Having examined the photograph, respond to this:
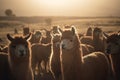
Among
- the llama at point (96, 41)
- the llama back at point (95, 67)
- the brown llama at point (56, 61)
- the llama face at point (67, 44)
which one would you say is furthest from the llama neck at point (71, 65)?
the llama at point (96, 41)

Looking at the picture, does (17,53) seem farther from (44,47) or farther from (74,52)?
(44,47)

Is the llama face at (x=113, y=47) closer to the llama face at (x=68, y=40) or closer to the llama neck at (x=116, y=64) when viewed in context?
the llama neck at (x=116, y=64)

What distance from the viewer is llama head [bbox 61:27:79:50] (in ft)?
28.8

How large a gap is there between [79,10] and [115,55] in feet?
511

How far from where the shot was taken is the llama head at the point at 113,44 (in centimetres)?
1007

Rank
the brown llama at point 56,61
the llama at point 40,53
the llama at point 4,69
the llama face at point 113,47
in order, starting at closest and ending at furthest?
1. the llama at point 4,69
2. the llama face at point 113,47
3. the brown llama at point 56,61
4. the llama at point 40,53

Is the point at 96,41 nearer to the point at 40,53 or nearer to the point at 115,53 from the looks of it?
Result: the point at 40,53

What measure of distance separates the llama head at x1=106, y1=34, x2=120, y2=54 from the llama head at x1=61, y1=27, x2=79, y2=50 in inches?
58.0

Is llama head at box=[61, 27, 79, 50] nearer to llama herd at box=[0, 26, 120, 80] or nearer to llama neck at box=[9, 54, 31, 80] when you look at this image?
llama herd at box=[0, 26, 120, 80]

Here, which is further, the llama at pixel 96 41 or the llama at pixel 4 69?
the llama at pixel 96 41

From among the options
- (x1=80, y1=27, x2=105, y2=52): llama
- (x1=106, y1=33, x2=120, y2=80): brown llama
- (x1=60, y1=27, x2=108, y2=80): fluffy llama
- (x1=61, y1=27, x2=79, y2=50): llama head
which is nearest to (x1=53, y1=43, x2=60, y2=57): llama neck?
(x1=106, y1=33, x2=120, y2=80): brown llama

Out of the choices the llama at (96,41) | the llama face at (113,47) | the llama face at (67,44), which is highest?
the llama face at (67,44)

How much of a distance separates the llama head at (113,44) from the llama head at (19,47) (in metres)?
2.53

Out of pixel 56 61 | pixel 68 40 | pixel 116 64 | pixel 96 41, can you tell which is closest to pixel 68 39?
pixel 68 40
